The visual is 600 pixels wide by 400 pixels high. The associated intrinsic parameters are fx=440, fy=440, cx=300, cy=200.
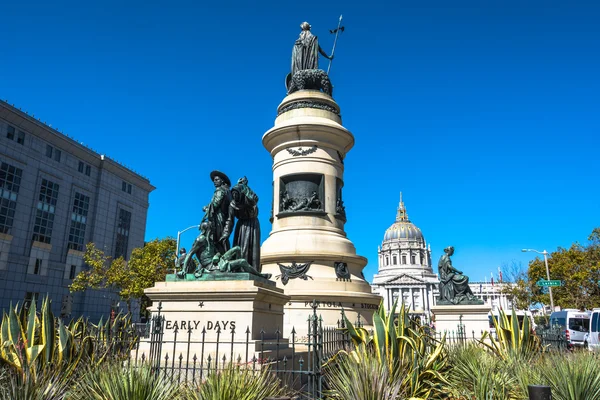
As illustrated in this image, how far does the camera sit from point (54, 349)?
6871 millimetres

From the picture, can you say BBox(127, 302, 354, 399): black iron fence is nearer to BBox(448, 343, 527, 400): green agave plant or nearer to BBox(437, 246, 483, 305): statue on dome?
BBox(448, 343, 527, 400): green agave plant

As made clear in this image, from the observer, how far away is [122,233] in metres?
55.4

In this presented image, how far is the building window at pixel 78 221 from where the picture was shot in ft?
157

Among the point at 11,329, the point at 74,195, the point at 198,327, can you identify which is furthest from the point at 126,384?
the point at 74,195

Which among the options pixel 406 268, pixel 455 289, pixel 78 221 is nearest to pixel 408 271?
pixel 406 268

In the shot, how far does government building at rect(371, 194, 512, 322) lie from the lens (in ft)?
435

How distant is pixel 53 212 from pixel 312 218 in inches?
1534


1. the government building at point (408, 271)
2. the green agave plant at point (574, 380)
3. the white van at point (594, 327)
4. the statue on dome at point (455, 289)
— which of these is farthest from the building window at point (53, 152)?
the government building at point (408, 271)

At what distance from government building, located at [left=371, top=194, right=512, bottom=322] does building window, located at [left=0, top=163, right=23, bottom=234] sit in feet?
341

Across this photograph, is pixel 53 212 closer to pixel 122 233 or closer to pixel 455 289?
pixel 122 233

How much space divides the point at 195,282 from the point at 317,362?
3.24 metres

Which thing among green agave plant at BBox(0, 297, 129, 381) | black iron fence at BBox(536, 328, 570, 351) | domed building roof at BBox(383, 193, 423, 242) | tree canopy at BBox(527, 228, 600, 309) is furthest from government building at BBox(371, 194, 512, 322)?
green agave plant at BBox(0, 297, 129, 381)

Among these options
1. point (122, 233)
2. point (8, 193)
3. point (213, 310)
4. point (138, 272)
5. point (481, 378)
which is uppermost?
point (8, 193)

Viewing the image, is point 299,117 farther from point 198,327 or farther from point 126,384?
point 126,384
